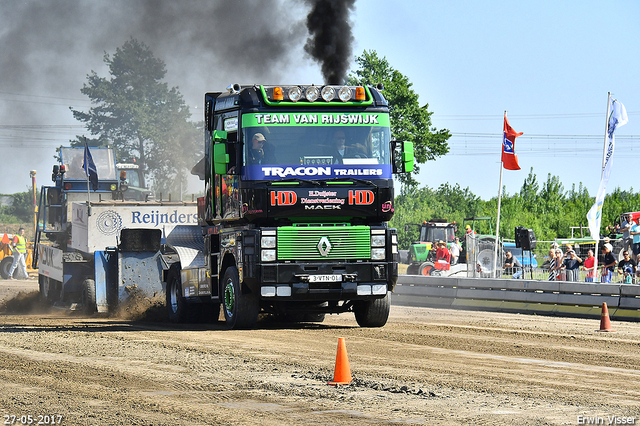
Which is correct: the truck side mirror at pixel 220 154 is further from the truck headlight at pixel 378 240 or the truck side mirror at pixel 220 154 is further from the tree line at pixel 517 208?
the tree line at pixel 517 208

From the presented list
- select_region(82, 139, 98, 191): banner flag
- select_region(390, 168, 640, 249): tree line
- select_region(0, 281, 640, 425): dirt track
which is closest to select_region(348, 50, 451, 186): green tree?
select_region(390, 168, 640, 249): tree line

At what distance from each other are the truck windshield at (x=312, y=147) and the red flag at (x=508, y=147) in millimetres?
12786

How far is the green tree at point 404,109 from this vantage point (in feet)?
148

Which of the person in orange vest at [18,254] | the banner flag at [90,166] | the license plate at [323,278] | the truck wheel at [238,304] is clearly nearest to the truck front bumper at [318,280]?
the license plate at [323,278]

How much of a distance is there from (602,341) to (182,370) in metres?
6.16

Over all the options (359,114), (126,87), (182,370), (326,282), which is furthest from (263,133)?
(126,87)

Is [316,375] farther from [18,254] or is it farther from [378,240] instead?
[18,254]

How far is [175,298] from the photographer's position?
53.9ft

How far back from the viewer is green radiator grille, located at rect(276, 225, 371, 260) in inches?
501

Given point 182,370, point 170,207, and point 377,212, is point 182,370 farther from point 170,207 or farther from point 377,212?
point 170,207

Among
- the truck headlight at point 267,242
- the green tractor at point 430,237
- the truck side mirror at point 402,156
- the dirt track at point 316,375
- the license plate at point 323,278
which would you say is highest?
the truck side mirror at point 402,156

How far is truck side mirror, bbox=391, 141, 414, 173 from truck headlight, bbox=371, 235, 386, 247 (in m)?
1.03

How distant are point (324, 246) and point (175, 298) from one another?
468 centimetres

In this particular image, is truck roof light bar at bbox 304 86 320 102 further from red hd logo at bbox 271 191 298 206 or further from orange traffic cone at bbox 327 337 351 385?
orange traffic cone at bbox 327 337 351 385
